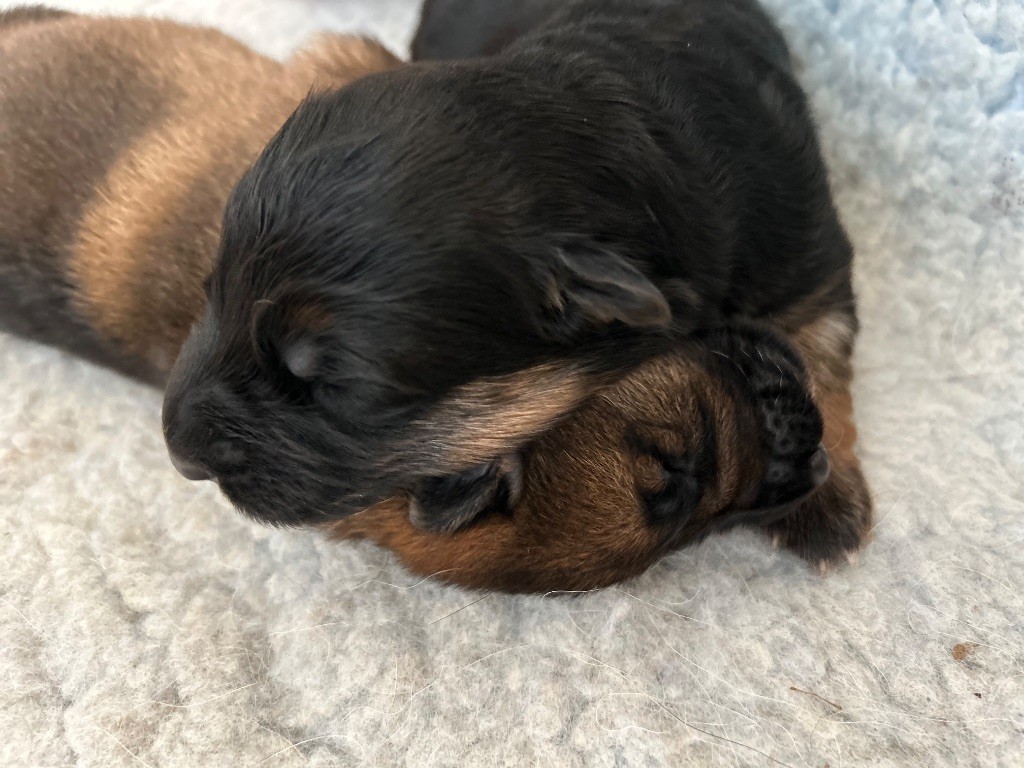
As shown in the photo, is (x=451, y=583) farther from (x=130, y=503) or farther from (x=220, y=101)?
(x=220, y=101)

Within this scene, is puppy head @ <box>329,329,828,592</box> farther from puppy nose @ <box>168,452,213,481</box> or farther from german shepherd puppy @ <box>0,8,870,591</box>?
puppy nose @ <box>168,452,213,481</box>

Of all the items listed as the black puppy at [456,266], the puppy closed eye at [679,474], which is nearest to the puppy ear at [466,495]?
the black puppy at [456,266]

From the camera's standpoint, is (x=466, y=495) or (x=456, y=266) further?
(x=466, y=495)

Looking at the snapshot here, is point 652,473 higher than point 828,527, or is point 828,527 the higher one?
point 652,473

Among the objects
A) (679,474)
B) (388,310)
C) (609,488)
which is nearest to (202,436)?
(388,310)

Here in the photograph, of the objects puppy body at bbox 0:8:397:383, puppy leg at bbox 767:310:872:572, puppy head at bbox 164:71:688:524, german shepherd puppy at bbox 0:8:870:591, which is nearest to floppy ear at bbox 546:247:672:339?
puppy head at bbox 164:71:688:524

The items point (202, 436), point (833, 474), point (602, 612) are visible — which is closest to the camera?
point (202, 436)

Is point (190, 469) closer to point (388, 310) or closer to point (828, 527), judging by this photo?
point (388, 310)
